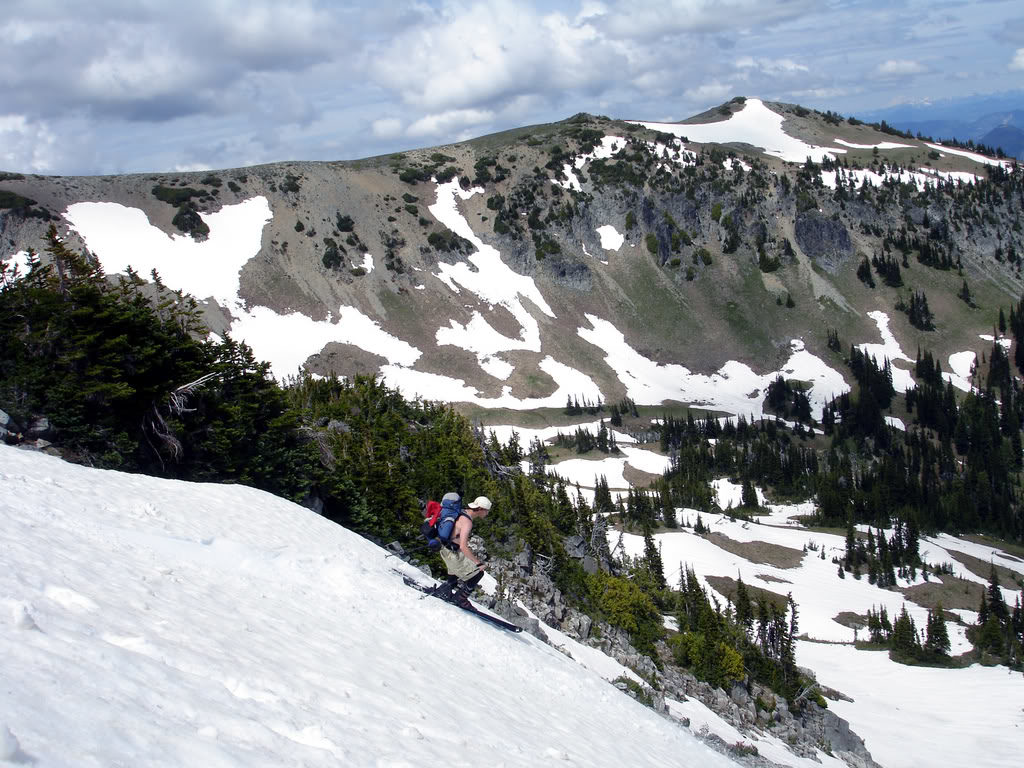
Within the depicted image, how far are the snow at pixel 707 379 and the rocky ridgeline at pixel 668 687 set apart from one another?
95443 mm

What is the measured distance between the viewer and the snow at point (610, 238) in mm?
172125

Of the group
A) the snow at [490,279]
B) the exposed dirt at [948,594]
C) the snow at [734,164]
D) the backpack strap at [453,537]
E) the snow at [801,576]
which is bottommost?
the exposed dirt at [948,594]

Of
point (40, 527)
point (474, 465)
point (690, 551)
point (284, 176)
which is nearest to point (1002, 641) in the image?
point (690, 551)

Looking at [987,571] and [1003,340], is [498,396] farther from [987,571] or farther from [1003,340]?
[1003,340]

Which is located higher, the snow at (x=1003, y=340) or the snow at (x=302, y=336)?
A: the snow at (x=302, y=336)

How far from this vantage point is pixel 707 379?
154750mm

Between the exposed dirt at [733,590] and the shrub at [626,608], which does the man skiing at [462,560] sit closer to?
the shrub at [626,608]

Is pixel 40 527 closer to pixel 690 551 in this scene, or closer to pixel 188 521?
pixel 188 521

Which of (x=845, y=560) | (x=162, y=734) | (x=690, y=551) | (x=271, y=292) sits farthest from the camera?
(x=271, y=292)

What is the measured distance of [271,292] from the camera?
13512 centimetres

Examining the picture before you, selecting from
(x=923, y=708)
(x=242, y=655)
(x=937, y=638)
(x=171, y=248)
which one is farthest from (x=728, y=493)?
(x=242, y=655)

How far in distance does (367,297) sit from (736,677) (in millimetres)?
111973

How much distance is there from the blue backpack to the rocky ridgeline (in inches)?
393

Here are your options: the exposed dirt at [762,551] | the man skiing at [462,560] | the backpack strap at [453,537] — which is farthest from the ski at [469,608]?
the exposed dirt at [762,551]
